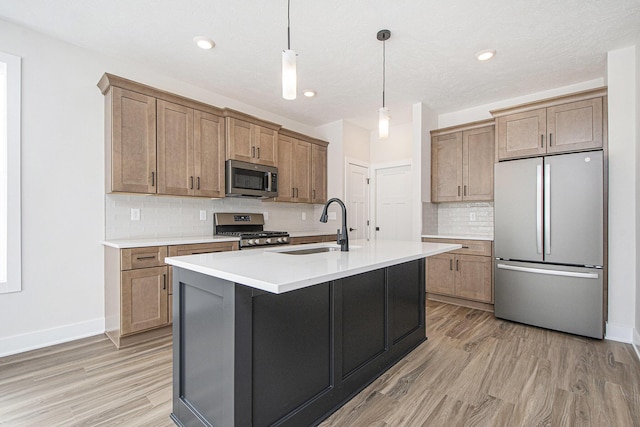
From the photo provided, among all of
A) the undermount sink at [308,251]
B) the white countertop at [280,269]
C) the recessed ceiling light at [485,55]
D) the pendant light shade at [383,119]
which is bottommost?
the undermount sink at [308,251]

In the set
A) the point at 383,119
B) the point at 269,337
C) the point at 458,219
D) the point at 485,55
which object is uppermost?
the point at 485,55

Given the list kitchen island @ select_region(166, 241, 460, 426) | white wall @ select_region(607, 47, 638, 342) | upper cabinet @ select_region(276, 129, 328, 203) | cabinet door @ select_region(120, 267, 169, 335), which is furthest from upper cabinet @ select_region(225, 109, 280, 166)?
white wall @ select_region(607, 47, 638, 342)

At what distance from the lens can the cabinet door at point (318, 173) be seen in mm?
4727

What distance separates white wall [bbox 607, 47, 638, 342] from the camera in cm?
273

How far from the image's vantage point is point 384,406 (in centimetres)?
179

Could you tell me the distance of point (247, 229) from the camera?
13.4 feet

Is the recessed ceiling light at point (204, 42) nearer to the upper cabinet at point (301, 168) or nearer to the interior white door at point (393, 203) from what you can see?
the upper cabinet at point (301, 168)

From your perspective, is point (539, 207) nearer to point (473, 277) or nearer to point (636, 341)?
point (473, 277)

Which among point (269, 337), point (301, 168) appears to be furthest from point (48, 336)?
Result: point (301, 168)

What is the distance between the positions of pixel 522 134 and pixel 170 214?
13.2ft

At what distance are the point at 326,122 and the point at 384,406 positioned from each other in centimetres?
419

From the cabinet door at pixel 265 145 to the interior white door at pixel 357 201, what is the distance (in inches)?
55.0

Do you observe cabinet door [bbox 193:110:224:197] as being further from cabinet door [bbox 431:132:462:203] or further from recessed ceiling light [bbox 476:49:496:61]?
cabinet door [bbox 431:132:462:203]

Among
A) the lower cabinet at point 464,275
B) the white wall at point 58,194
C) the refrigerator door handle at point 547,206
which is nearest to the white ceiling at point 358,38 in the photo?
the white wall at point 58,194
